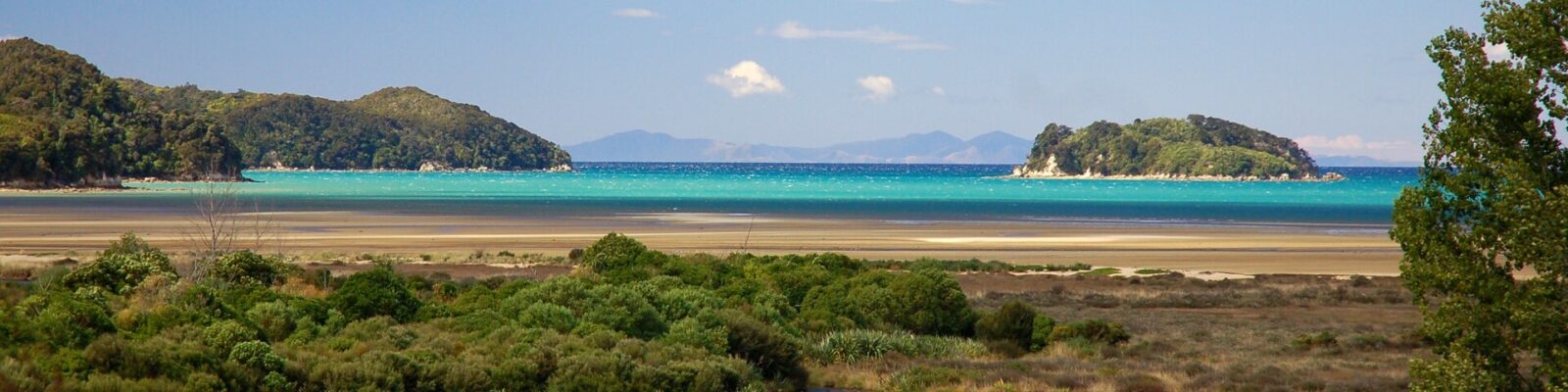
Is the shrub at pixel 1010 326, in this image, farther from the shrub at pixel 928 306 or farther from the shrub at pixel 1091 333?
the shrub at pixel 928 306

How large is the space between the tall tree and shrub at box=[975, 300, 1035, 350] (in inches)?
374

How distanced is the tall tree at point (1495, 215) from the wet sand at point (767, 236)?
30255 mm

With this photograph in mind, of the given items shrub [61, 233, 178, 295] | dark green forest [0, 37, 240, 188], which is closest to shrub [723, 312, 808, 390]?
shrub [61, 233, 178, 295]

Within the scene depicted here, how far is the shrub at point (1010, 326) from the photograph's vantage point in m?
21.3

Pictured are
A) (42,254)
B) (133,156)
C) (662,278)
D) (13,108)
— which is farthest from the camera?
(133,156)

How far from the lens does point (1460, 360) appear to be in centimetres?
1129

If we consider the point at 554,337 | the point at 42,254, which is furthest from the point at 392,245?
the point at 554,337

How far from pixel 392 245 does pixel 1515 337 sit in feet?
149

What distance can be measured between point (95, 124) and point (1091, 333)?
146 metres

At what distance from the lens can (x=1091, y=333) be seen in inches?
860

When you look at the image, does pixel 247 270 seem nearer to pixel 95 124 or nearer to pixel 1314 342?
pixel 1314 342

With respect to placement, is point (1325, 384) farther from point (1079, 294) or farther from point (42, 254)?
point (42, 254)

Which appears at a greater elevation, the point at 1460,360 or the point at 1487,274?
the point at 1487,274

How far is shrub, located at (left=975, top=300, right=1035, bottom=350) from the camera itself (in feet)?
69.8
